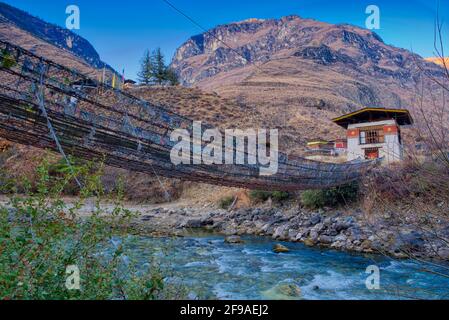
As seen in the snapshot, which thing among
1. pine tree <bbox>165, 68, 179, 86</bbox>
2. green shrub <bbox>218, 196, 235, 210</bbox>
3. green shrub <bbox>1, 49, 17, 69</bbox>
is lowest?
green shrub <bbox>218, 196, 235, 210</bbox>

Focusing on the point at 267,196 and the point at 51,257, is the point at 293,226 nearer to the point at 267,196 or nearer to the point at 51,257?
the point at 267,196

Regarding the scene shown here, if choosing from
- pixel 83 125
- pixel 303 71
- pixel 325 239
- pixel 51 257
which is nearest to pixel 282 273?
pixel 325 239

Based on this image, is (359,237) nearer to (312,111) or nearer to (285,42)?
(312,111)

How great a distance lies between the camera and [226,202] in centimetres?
1909

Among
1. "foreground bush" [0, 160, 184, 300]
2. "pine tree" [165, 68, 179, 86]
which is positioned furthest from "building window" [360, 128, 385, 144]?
"pine tree" [165, 68, 179, 86]

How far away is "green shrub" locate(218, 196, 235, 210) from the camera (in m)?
18.9

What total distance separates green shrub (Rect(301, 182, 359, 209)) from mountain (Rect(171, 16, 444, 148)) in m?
5.23

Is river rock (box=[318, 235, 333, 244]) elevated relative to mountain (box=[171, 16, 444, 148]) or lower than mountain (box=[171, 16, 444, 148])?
lower

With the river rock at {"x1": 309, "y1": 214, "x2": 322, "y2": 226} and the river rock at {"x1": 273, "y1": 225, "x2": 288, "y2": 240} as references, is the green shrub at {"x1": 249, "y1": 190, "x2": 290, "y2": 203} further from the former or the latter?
the river rock at {"x1": 273, "y1": 225, "x2": 288, "y2": 240}

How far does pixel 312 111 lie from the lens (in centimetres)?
4750

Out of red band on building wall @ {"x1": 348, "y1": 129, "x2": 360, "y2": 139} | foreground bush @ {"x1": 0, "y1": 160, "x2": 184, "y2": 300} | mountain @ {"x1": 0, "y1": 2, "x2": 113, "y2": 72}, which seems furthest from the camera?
mountain @ {"x1": 0, "y1": 2, "x2": 113, "y2": 72}

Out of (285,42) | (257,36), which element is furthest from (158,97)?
(257,36)

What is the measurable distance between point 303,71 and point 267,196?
6863 cm

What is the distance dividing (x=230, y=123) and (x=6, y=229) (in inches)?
1272
